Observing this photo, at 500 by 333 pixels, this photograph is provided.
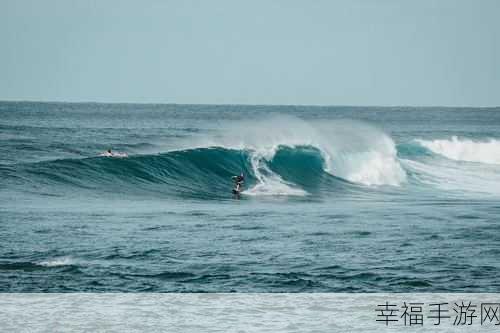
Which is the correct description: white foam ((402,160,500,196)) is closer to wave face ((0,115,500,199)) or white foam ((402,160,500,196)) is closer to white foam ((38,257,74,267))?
wave face ((0,115,500,199))

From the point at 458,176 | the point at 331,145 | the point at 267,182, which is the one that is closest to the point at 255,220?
the point at 267,182

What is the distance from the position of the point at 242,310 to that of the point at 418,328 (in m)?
1.27

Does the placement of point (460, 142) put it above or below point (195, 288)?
above

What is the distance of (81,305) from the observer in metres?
6.32

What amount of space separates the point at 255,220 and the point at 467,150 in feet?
88.4

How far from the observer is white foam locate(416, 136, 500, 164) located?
38.9m

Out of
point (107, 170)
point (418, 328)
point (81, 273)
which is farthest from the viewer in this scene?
point (107, 170)

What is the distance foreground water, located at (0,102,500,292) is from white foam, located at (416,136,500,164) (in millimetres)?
5231

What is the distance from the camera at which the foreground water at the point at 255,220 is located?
10.2m

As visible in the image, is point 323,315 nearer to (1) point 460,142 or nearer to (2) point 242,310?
(2) point 242,310

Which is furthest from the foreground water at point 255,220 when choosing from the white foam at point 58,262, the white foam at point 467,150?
the white foam at point 467,150

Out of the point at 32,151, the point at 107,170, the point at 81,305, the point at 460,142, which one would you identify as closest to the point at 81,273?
the point at 81,305

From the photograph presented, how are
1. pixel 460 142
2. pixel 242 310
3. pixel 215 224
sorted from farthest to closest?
pixel 460 142 → pixel 215 224 → pixel 242 310

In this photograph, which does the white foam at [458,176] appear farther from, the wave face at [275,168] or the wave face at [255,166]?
the wave face at [255,166]
